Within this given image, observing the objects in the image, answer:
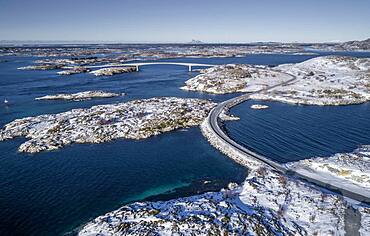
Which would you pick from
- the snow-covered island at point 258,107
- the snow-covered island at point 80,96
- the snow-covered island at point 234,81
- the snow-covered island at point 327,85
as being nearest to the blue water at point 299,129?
the snow-covered island at point 258,107

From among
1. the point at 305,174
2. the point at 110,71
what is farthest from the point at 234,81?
the point at 305,174

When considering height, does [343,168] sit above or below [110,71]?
below

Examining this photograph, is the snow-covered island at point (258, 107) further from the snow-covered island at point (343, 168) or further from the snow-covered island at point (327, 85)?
the snow-covered island at point (343, 168)

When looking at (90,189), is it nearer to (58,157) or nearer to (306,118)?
(58,157)

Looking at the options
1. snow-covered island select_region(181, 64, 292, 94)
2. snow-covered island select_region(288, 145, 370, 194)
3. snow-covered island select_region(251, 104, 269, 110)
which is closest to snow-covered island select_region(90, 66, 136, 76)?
snow-covered island select_region(181, 64, 292, 94)

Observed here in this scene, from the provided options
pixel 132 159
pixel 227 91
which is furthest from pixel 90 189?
pixel 227 91

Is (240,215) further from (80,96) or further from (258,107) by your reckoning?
(80,96)

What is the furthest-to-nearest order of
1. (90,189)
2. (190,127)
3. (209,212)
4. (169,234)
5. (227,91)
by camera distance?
(227,91)
(190,127)
(90,189)
(209,212)
(169,234)
